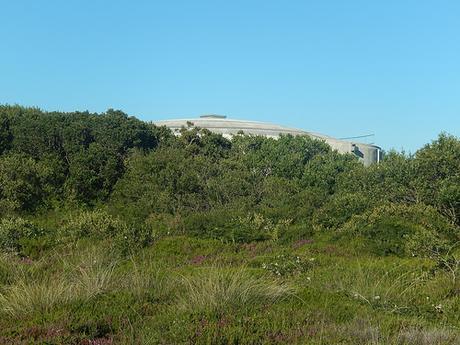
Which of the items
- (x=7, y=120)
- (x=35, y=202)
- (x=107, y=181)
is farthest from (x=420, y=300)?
(x=7, y=120)

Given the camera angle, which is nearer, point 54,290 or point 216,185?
point 54,290

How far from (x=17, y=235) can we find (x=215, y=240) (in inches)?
222

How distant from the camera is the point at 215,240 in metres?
16.8

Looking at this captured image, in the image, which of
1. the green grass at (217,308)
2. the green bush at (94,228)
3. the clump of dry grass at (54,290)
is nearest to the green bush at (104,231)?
the green bush at (94,228)

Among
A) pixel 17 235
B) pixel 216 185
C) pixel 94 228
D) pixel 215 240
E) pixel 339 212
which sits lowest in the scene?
pixel 215 240

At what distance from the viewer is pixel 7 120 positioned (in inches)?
1309

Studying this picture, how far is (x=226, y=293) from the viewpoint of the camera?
5820 mm

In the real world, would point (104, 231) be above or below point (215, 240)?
above

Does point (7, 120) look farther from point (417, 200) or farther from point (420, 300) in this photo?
point (420, 300)

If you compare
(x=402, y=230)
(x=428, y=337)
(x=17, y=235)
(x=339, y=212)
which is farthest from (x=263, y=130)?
(x=428, y=337)

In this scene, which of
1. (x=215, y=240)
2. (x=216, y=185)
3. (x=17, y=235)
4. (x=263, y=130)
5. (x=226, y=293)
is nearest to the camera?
(x=226, y=293)

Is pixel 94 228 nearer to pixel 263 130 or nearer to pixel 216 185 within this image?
pixel 216 185

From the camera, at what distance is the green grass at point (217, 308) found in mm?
4602

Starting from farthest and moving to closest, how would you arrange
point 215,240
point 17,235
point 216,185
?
point 216,185 < point 215,240 < point 17,235
